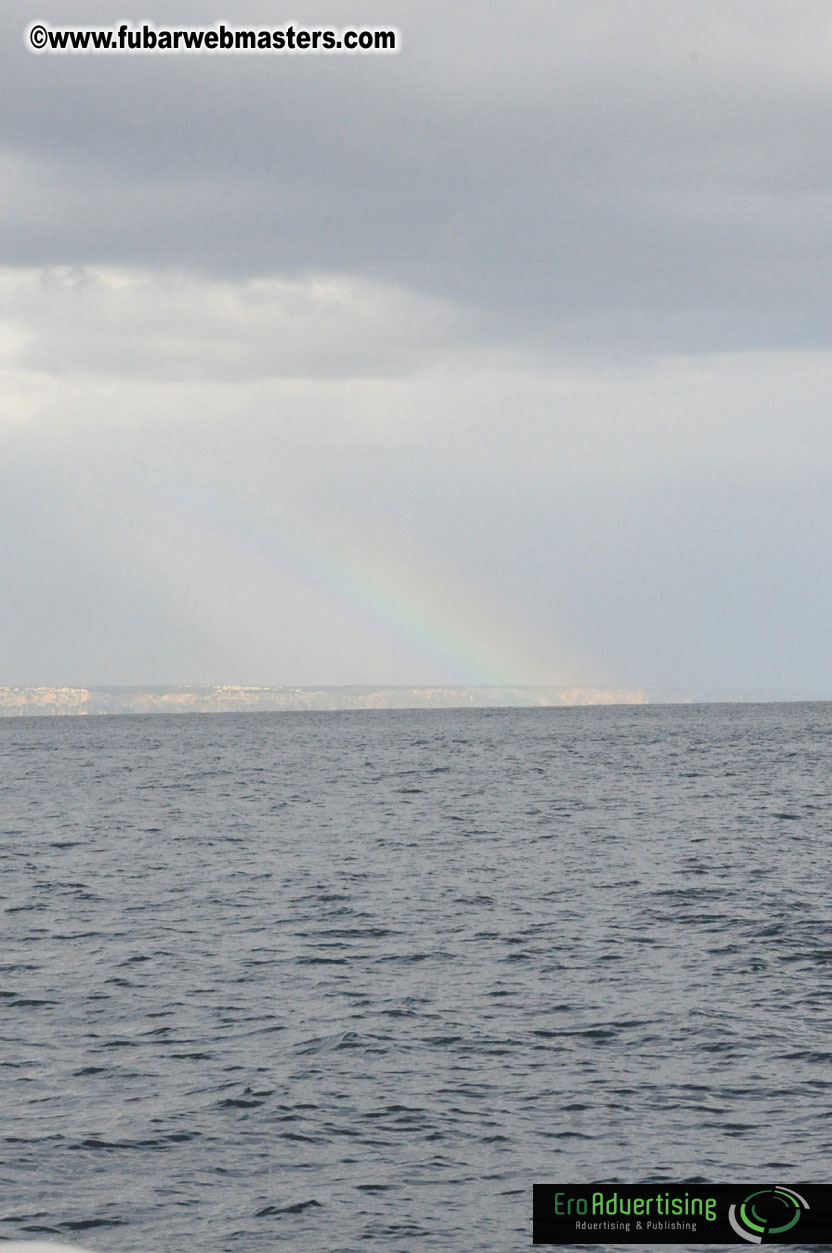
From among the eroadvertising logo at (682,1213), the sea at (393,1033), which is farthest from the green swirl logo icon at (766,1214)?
the sea at (393,1033)

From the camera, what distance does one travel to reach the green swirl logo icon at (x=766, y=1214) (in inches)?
716

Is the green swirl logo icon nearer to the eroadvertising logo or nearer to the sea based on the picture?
the eroadvertising logo

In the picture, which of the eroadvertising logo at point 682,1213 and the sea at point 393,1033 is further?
the sea at point 393,1033

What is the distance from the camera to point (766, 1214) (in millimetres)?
18516

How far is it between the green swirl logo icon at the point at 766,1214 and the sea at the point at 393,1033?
720mm

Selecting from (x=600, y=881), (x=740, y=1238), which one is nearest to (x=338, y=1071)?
(x=740, y=1238)

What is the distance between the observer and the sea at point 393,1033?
19.5m

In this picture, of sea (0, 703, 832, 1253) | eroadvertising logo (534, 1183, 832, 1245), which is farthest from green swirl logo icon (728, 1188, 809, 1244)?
sea (0, 703, 832, 1253)

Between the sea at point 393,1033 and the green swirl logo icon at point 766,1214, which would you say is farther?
the sea at point 393,1033

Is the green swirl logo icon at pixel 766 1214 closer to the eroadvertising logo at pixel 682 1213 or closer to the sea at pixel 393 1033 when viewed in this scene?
the eroadvertising logo at pixel 682 1213

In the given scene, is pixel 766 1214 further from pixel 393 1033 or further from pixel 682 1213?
pixel 393 1033

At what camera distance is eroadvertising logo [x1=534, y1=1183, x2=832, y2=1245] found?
1814 cm

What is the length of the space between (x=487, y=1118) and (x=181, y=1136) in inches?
209

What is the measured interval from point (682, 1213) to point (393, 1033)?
33.9ft
